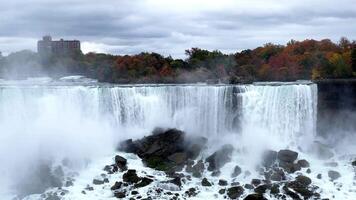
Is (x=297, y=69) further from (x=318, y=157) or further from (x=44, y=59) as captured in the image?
(x=44, y=59)

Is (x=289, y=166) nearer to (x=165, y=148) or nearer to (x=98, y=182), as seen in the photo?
(x=165, y=148)

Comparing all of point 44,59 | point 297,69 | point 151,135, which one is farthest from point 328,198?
point 44,59

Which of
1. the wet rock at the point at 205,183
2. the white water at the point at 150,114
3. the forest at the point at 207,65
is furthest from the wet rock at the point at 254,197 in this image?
the forest at the point at 207,65

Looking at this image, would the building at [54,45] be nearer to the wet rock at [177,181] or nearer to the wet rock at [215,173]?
the wet rock at [215,173]

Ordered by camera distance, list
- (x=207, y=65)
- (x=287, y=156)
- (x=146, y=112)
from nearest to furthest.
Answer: (x=287, y=156), (x=146, y=112), (x=207, y=65)

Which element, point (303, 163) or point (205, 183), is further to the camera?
point (303, 163)

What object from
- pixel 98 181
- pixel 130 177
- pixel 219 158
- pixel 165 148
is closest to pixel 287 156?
pixel 219 158
